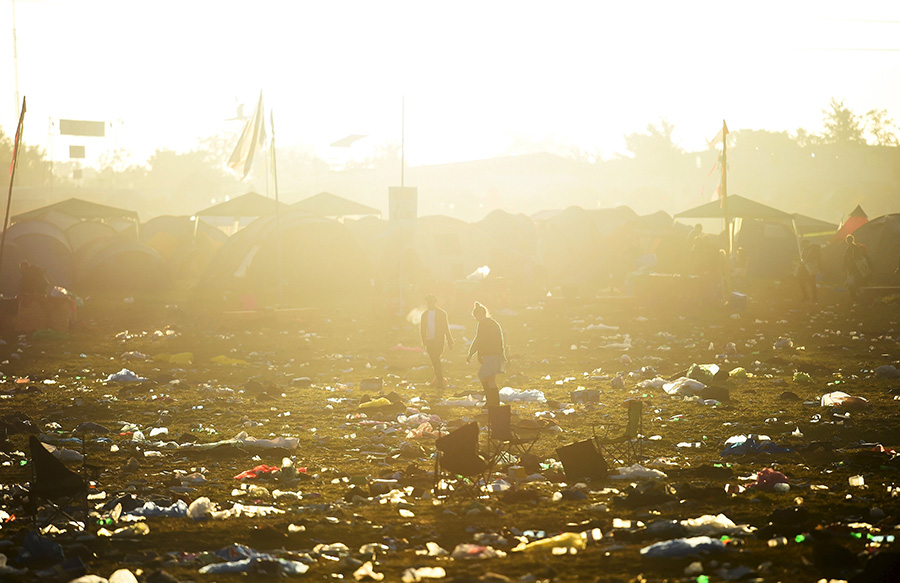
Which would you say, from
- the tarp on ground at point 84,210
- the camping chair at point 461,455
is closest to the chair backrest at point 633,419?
the camping chair at point 461,455

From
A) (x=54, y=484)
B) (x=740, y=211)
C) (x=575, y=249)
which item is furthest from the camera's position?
(x=575, y=249)

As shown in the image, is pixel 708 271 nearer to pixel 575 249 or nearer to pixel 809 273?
pixel 809 273

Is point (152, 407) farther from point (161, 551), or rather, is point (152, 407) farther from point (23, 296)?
point (23, 296)

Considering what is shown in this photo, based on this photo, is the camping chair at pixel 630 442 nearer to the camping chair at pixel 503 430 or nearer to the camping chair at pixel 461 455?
the camping chair at pixel 503 430

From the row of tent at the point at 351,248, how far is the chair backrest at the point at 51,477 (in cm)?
1467

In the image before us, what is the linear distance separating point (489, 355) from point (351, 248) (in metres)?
15.7

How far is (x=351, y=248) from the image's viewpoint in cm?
2633

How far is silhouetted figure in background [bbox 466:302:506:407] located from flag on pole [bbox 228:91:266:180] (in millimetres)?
12415

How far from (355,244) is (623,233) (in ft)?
34.7

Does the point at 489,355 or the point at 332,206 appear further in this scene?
the point at 332,206

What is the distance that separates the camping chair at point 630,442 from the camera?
27.0 feet

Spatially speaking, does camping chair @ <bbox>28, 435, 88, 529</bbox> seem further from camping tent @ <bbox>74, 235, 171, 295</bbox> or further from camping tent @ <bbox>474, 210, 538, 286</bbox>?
camping tent @ <bbox>74, 235, 171, 295</bbox>

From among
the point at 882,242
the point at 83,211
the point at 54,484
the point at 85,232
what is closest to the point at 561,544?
the point at 54,484

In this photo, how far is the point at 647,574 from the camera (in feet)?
17.0
